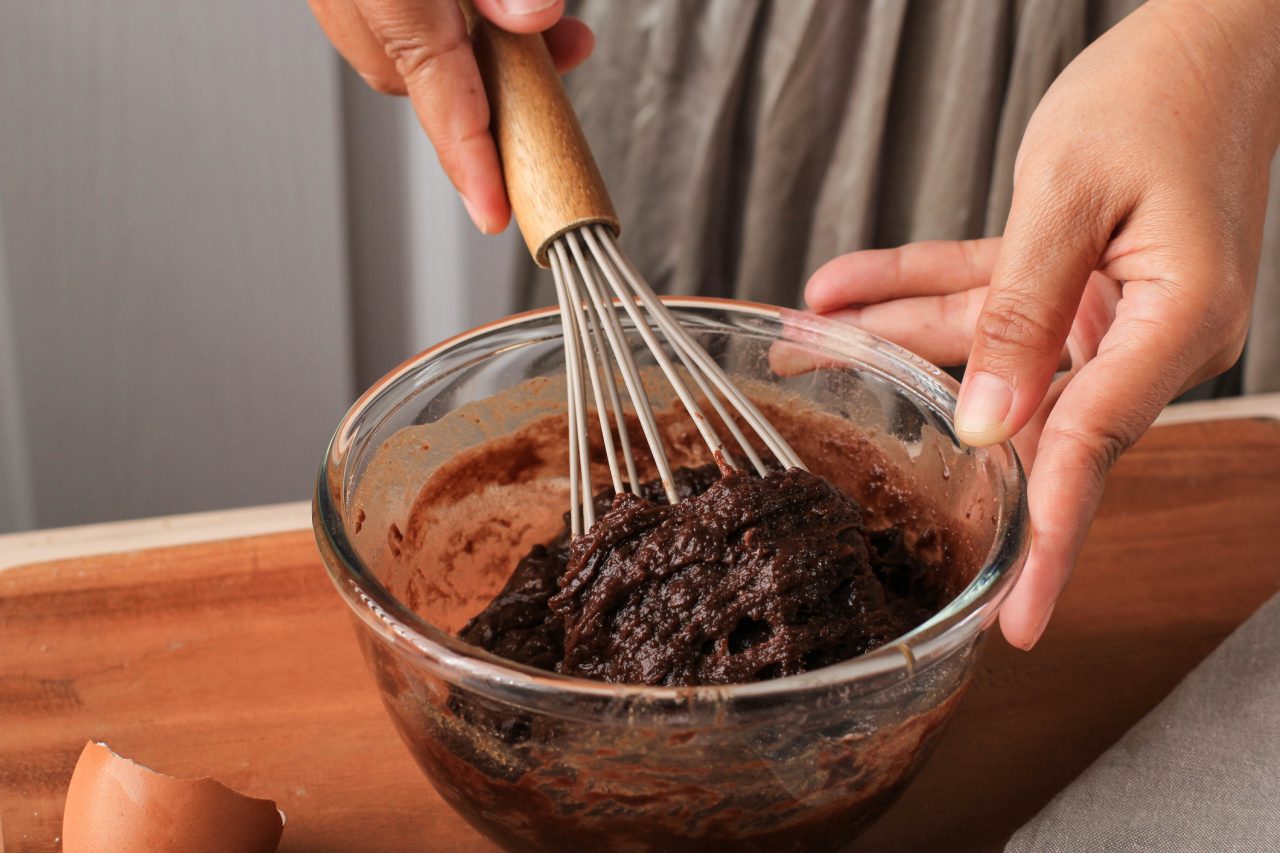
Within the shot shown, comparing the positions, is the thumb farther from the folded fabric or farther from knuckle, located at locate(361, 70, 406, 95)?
knuckle, located at locate(361, 70, 406, 95)

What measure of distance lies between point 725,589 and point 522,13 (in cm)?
44

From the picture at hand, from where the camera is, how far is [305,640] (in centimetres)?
96

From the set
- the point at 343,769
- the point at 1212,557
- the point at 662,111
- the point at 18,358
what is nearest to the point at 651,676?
the point at 343,769

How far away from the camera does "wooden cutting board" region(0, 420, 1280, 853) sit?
0.81 meters

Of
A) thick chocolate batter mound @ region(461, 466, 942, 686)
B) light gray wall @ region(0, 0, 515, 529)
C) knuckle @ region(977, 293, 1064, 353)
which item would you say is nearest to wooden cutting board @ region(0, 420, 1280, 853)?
thick chocolate batter mound @ region(461, 466, 942, 686)

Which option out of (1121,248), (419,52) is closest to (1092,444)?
(1121,248)

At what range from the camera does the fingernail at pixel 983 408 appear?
2.47ft

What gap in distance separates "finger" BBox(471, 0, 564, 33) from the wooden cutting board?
480 millimetres

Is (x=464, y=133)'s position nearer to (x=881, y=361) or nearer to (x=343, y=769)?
(x=881, y=361)

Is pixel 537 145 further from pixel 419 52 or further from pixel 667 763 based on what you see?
pixel 667 763

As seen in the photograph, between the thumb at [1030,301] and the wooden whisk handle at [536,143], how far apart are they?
10.5 inches

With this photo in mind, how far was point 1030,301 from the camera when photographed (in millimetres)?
791

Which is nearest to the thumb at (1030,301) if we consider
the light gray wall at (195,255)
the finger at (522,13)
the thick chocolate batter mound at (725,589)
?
the thick chocolate batter mound at (725,589)

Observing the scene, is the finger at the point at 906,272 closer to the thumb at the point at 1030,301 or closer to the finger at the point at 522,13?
the thumb at the point at 1030,301
